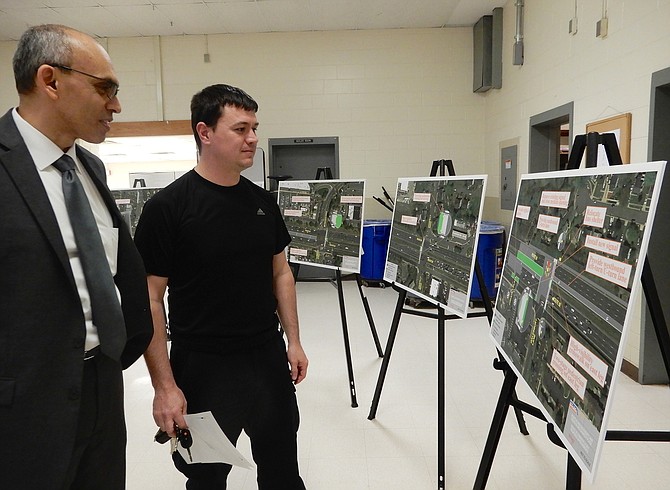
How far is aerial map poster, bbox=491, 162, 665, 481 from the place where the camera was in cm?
101

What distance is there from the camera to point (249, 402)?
1.51 m

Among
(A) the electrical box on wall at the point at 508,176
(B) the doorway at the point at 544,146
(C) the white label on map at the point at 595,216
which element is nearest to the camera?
(C) the white label on map at the point at 595,216

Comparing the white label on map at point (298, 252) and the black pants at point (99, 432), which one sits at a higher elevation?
the white label on map at point (298, 252)

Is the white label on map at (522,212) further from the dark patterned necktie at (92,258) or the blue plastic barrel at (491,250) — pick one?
the blue plastic barrel at (491,250)

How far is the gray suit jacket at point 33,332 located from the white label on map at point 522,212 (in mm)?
1383

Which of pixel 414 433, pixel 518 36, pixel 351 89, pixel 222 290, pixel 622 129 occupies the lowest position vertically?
pixel 414 433

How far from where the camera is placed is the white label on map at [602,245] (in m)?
1.06

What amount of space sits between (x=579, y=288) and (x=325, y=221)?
207 centimetres

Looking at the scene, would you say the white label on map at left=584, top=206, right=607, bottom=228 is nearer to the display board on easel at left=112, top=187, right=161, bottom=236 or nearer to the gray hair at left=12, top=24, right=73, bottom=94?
the gray hair at left=12, top=24, right=73, bottom=94

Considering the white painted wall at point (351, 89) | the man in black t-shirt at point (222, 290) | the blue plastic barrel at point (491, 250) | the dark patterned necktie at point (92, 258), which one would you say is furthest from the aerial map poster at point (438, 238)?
the white painted wall at point (351, 89)

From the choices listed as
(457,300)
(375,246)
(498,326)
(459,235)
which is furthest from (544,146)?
(498,326)

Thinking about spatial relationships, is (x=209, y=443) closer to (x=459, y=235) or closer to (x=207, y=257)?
(x=207, y=257)

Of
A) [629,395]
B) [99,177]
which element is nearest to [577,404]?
[99,177]

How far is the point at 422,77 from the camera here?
6137 mm
